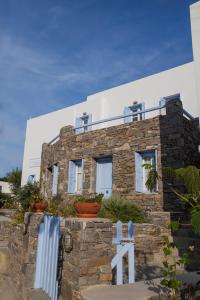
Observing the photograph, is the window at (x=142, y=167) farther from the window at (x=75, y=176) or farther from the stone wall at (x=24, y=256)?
the stone wall at (x=24, y=256)

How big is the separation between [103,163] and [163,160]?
9.98 ft

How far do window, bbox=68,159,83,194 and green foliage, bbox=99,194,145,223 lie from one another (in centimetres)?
379

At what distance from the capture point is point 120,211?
798 centimetres

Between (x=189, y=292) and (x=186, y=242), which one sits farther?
(x=186, y=242)

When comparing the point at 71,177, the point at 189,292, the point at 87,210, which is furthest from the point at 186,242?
the point at 71,177

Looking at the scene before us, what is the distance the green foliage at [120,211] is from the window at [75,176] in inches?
149

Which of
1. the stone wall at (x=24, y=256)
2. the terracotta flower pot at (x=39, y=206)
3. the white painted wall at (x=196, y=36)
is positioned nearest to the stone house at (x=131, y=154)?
the white painted wall at (x=196, y=36)

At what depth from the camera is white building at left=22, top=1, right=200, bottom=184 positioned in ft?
37.3

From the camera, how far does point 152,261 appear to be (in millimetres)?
6727

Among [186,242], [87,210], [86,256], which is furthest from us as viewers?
[186,242]

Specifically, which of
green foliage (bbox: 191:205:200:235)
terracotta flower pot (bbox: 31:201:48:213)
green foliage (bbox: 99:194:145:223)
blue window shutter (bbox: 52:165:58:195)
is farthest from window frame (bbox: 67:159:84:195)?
green foliage (bbox: 191:205:200:235)

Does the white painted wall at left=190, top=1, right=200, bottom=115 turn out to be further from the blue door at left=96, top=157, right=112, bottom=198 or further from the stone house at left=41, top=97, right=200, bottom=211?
the blue door at left=96, top=157, right=112, bottom=198

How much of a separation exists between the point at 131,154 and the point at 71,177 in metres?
3.41

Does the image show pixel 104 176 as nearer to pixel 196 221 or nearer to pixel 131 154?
pixel 131 154
